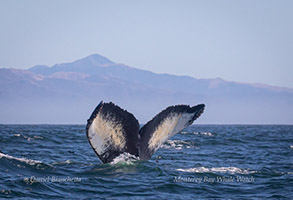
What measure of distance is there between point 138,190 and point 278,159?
25.8ft

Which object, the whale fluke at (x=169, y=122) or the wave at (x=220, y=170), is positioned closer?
the whale fluke at (x=169, y=122)

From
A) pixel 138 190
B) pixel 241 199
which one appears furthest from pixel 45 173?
pixel 241 199

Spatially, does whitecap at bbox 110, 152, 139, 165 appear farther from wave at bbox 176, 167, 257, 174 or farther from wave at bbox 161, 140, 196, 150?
wave at bbox 161, 140, 196, 150

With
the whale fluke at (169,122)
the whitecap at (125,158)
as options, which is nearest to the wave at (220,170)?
the whitecap at (125,158)

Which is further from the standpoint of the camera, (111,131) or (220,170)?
(220,170)

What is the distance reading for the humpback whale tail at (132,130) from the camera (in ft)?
28.3

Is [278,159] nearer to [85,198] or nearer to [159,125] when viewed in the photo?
[159,125]

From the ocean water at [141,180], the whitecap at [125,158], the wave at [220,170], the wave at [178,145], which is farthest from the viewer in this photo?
the wave at [178,145]

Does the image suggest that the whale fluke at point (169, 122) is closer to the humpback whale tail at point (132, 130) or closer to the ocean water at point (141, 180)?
the humpback whale tail at point (132, 130)

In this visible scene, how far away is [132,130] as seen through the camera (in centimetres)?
904

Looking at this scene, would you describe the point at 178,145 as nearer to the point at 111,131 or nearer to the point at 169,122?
the point at 169,122

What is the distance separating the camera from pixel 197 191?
29.0 feet

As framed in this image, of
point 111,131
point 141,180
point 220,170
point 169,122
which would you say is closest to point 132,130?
point 111,131

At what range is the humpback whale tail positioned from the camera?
862 cm
